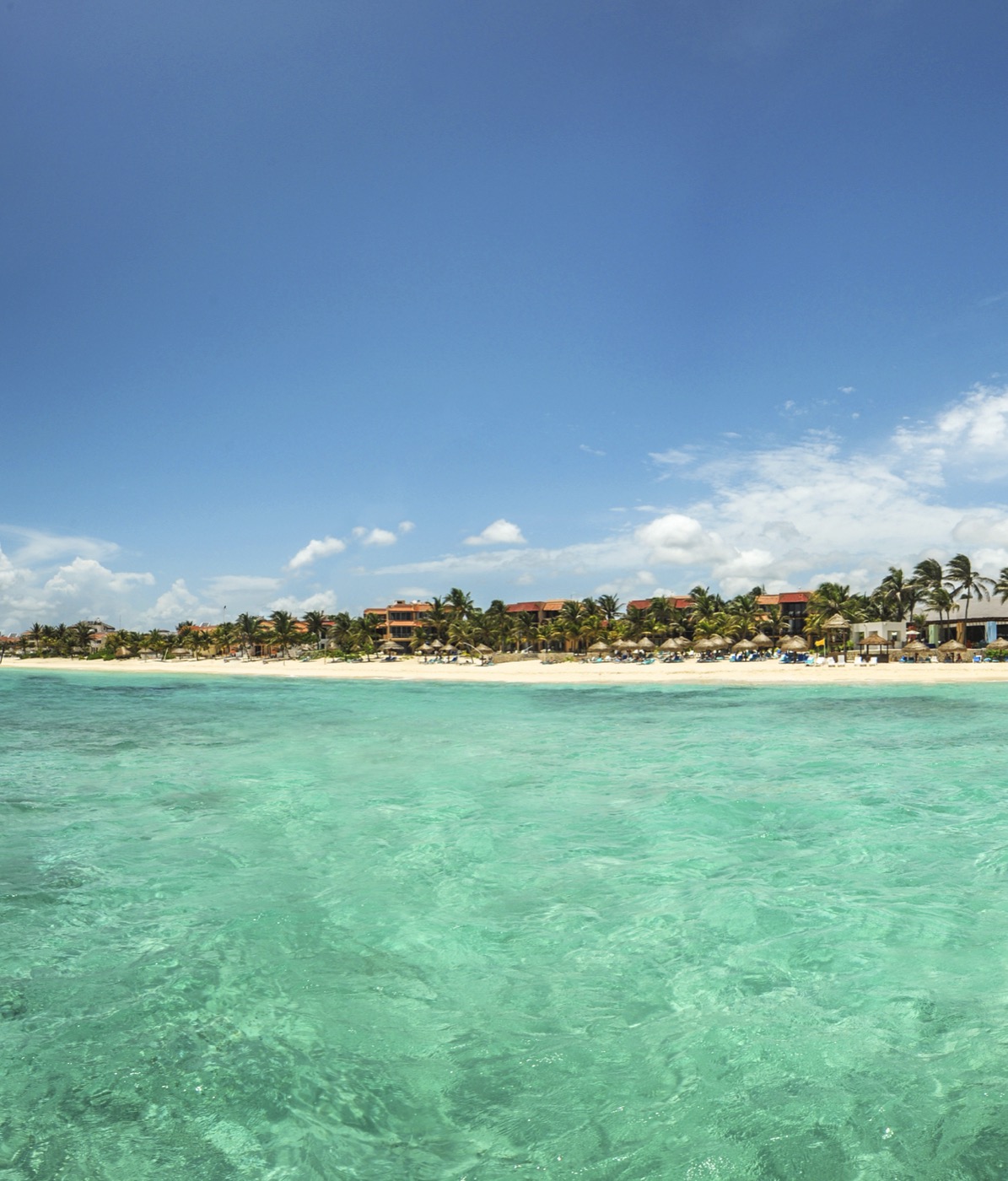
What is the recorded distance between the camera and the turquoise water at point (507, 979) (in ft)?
14.0

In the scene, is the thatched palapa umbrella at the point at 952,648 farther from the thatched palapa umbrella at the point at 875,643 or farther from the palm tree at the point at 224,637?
the palm tree at the point at 224,637

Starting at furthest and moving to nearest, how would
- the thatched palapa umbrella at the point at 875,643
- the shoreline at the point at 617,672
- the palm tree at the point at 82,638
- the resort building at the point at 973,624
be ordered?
the palm tree at the point at 82,638, the resort building at the point at 973,624, the thatched palapa umbrella at the point at 875,643, the shoreline at the point at 617,672

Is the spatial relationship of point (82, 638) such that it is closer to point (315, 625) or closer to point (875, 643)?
point (315, 625)

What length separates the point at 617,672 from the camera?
182ft

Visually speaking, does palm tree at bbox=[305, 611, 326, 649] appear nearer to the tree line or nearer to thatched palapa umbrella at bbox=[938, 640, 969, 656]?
the tree line

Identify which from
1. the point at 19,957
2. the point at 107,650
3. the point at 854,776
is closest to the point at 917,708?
the point at 854,776

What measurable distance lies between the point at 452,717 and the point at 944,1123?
26008mm

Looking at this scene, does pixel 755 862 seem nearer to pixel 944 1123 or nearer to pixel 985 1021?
pixel 985 1021

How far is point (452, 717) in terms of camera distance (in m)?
29.9

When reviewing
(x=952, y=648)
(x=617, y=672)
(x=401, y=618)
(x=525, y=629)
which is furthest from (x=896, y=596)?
(x=401, y=618)

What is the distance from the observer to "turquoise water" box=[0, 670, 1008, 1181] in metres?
4.26

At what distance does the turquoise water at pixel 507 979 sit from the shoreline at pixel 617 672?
30544 millimetres

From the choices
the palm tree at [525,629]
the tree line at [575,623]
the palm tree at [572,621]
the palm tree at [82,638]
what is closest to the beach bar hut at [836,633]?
the tree line at [575,623]

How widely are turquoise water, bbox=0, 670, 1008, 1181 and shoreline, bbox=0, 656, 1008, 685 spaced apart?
100 feet
